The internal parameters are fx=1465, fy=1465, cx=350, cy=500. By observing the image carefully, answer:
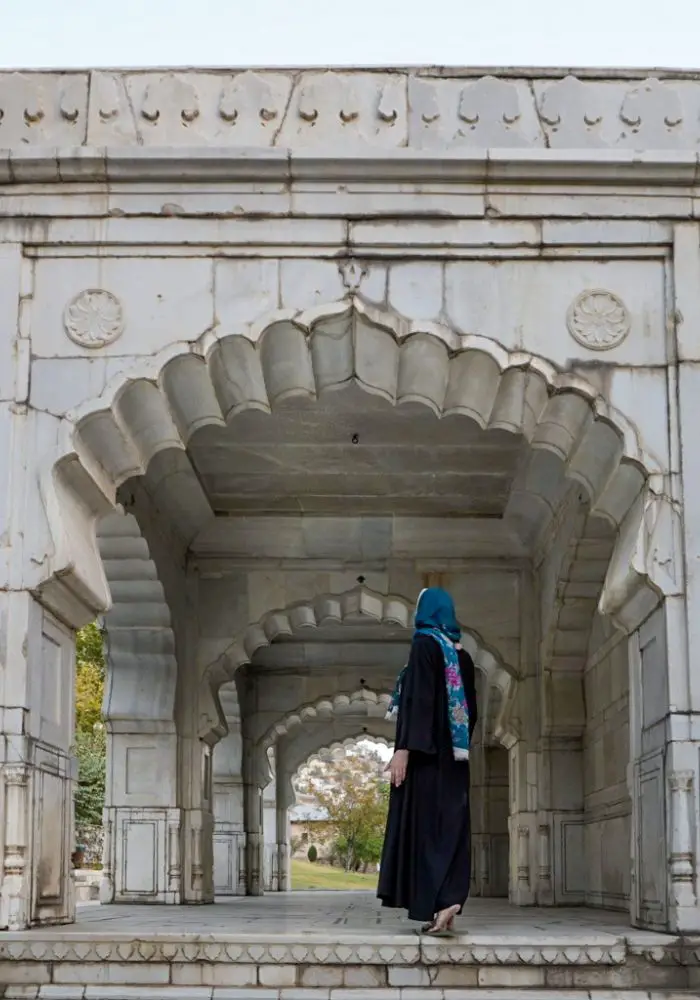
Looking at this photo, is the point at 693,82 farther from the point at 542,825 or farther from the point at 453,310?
the point at 542,825

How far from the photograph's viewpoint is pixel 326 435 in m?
11.5

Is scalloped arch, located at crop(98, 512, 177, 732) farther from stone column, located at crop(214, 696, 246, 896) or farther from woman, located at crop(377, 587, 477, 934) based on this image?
woman, located at crop(377, 587, 477, 934)

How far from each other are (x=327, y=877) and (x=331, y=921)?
103ft

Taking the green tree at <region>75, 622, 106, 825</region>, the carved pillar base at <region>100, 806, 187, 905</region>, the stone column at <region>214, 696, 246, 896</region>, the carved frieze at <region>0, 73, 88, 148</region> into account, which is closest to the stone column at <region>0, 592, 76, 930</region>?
the carved frieze at <region>0, 73, 88, 148</region>

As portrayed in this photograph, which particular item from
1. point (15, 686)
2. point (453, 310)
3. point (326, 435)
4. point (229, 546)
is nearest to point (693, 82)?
point (453, 310)

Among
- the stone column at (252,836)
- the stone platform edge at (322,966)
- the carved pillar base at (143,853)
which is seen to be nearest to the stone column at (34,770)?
the stone platform edge at (322,966)

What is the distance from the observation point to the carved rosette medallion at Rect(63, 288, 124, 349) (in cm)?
810

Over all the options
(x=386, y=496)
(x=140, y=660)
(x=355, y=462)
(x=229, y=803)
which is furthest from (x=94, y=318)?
(x=229, y=803)

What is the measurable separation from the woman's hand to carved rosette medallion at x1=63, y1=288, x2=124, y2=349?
276cm

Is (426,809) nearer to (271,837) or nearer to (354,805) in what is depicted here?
(271,837)

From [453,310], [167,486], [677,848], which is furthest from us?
[167,486]

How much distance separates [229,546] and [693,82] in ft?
22.2

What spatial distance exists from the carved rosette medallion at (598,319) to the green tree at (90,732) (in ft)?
62.8

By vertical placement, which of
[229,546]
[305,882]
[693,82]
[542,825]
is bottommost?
[305,882]
